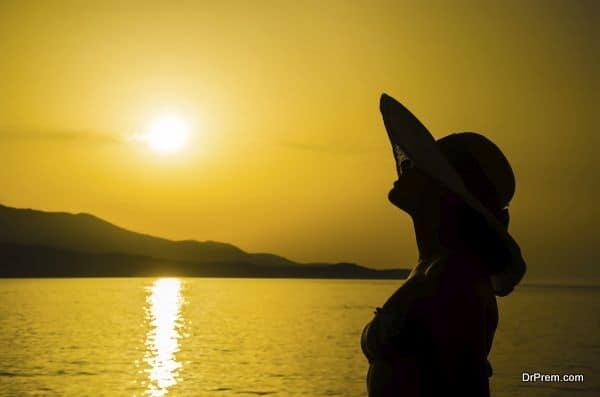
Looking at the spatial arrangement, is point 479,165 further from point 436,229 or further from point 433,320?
point 433,320

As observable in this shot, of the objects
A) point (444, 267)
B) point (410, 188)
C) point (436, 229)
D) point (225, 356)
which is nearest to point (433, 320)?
point (444, 267)

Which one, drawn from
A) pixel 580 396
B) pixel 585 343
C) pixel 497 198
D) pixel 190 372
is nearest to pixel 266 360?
pixel 190 372

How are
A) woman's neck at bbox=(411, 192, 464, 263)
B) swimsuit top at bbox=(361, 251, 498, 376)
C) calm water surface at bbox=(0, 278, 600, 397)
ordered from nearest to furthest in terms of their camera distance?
swimsuit top at bbox=(361, 251, 498, 376) → woman's neck at bbox=(411, 192, 464, 263) → calm water surface at bbox=(0, 278, 600, 397)

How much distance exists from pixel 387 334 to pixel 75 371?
5332 cm

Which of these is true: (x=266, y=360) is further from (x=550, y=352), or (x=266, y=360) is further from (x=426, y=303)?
(x=426, y=303)

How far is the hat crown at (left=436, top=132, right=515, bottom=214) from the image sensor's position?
4.49m

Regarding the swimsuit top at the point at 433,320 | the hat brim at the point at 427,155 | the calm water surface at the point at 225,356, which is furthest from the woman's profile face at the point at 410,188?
the calm water surface at the point at 225,356

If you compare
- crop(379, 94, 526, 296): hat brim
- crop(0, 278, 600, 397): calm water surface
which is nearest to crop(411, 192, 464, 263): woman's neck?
crop(379, 94, 526, 296): hat brim

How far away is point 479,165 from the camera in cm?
450

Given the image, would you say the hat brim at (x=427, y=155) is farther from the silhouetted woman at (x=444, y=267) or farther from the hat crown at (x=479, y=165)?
the hat crown at (x=479, y=165)

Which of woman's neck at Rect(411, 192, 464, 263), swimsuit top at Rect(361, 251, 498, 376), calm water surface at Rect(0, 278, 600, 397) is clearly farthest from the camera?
calm water surface at Rect(0, 278, 600, 397)

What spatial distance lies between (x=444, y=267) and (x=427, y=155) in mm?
534

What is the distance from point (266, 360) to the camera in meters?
62.5

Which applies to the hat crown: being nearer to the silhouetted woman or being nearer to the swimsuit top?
the silhouetted woman
